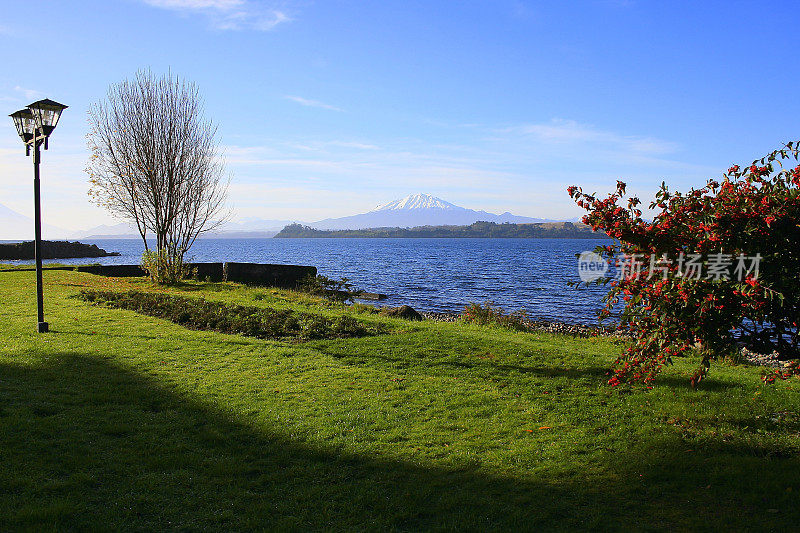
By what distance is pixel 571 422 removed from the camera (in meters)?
5.89

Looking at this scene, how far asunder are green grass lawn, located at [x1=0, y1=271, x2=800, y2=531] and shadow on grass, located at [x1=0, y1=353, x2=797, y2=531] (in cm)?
2

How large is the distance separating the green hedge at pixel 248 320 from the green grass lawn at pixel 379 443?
65.9 inches

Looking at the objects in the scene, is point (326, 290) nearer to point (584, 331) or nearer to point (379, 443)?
point (584, 331)

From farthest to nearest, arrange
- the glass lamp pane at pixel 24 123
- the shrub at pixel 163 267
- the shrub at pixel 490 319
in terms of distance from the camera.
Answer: the shrub at pixel 163 267
the shrub at pixel 490 319
the glass lamp pane at pixel 24 123

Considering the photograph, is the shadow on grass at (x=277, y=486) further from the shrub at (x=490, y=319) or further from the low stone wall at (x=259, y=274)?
the low stone wall at (x=259, y=274)

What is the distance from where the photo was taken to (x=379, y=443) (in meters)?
5.28

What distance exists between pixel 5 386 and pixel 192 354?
105 inches

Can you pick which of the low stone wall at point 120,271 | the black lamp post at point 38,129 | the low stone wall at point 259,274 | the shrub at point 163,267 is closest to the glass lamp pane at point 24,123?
the black lamp post at point 38,129

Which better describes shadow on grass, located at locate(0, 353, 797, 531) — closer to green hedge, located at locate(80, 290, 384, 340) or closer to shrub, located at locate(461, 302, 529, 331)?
green hedge, located at locate(80, 290, 384, 340)

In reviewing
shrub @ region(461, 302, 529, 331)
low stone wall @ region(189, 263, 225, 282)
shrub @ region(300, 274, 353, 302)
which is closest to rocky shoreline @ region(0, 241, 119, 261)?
low stone wall @ region(189, 263, 225, 282)

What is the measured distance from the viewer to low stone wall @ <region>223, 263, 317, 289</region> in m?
24.8

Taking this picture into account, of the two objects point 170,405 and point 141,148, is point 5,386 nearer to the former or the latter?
point 170,405

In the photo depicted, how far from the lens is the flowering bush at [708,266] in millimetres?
4578

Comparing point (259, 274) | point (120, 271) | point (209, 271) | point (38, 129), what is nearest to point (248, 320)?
point (38, 129)
